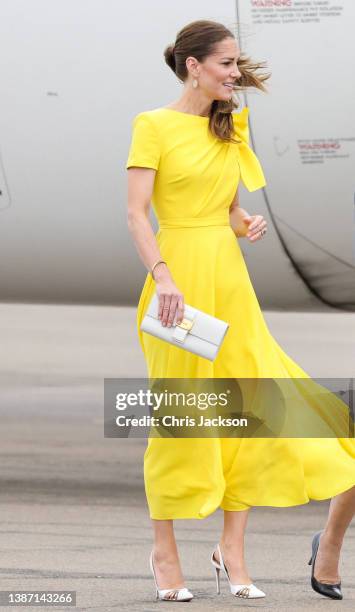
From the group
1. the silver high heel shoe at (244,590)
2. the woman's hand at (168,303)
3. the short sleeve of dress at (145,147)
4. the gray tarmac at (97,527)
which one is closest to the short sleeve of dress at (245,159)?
the short sleeve of dress at (145,147)

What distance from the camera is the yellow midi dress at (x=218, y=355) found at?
4.30 meters

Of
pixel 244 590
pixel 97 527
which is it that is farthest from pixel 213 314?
pixel 97 527

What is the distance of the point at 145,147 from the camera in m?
4.25

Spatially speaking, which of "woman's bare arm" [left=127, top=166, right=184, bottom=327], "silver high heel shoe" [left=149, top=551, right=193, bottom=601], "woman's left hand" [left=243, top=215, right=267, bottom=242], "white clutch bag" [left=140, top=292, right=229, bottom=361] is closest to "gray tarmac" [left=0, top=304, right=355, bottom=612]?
"silver high heel shoe" [left=149, top=551, right=193, bottom=601]

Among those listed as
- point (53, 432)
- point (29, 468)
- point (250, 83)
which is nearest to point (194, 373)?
point (250, 83)

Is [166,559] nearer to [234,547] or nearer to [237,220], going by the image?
[234,547]

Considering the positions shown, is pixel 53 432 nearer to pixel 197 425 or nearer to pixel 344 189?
pixel 344 189

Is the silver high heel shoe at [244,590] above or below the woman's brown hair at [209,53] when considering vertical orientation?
below

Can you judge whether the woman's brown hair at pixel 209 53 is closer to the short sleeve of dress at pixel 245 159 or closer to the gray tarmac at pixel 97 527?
the short sleeve of dress at pixel 245 159

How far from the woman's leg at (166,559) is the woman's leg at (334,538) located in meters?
0.42

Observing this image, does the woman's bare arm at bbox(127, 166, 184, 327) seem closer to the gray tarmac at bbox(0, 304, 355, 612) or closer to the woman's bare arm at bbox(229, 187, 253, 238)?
the woman's bare arm at bbox(229, 187, 253, 238)

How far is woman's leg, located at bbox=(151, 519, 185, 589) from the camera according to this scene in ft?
14.2

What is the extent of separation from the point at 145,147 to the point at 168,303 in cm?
45

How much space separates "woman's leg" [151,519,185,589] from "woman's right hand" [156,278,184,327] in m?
0.62
